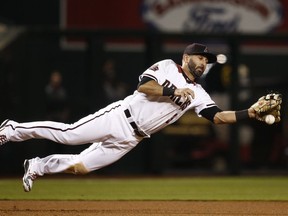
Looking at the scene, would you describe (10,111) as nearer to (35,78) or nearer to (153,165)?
(35,78)

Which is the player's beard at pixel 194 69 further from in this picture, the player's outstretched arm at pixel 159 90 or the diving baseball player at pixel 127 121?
the player's outstretched arm at pixel 159 90

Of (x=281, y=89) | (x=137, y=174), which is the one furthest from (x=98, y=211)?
(x=281, y=89)

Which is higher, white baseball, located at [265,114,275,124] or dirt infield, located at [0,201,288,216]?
white baseball, located at [265,114,275,124]

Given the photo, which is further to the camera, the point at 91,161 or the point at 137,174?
the point at 137,174

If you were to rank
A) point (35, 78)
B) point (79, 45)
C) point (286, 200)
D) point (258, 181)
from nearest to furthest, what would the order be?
1. point (286, 200)
2. point (258, 181)
3. point (35, 78)
4. point (79, 45)

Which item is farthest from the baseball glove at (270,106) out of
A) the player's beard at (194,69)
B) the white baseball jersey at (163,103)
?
the player's beard at (194,69)

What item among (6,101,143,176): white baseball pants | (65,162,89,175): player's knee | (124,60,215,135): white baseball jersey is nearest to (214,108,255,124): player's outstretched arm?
(124,60,215,135): white baseball jersey

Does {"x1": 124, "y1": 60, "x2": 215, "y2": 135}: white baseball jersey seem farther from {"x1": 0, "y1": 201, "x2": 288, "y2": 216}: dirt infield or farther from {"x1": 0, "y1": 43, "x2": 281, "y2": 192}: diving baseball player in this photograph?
{"x1": 0, "y1": 201, "x2": 288, "y2": 216}: dirt infield
